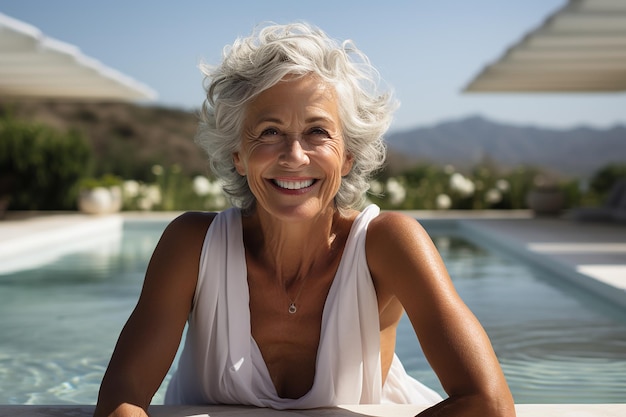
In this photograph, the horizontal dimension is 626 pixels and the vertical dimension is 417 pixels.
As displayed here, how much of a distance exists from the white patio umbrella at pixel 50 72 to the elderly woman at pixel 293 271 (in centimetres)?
709

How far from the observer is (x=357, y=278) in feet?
6.42

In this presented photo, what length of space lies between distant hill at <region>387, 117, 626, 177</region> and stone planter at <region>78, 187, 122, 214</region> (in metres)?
32.8

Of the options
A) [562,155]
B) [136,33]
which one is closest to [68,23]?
[136,33]

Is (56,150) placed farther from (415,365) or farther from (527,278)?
(415,365)

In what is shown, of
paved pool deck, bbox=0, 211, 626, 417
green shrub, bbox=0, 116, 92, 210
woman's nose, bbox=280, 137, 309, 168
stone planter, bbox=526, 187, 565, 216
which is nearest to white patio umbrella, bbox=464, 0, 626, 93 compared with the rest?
stone planter, bbox=526, 187, 565, 216

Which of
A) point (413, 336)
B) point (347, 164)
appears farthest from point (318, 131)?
point (413, 336)

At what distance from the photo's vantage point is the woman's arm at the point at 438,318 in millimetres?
1651

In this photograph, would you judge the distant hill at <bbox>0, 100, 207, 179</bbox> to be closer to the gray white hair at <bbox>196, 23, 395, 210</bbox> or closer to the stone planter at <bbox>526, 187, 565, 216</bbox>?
the stone planter at <bbox>526, 187, 565, 216</bbox>

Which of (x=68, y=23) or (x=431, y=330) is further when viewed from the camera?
(x=68, y=23)

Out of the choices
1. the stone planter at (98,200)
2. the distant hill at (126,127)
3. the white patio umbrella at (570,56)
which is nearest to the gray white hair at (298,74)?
the white patio umbrella at (570,56)

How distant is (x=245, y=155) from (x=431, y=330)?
605 mm

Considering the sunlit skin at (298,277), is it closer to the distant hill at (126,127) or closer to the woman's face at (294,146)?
the woman's face at (294,146)

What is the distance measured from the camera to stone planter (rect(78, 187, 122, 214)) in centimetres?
1223

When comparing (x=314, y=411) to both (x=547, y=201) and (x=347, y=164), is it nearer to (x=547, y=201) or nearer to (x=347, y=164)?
(x=347, y=164)
